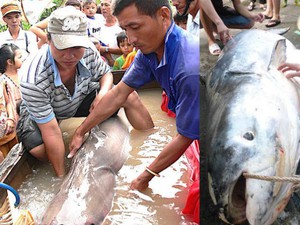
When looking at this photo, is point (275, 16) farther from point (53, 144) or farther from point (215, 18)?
point (53, 144)

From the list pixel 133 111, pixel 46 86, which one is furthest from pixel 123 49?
pixel 46 86

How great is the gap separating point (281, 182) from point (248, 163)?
110 millimetres

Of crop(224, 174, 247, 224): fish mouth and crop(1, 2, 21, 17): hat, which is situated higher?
crop(224, 174, 247, 224): fish mouth

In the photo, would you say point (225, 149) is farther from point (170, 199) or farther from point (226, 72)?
point (170, 199)

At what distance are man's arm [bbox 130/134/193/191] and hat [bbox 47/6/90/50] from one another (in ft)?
3.59

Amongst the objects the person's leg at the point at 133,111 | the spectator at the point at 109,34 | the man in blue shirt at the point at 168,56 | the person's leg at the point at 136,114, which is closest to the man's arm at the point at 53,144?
the person's leg at the point at 133,111

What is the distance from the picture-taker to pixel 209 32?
119 cm

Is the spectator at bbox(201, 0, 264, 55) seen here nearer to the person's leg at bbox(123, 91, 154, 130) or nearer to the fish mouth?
the fish mouth

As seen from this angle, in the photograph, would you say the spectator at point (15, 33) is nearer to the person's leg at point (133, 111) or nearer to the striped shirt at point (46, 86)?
the person's leg at point (133, 111)

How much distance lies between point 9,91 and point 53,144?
2.80 ft

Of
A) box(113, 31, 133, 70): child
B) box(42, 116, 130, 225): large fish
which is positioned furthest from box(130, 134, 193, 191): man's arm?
box(113, 31, 133, 70): child

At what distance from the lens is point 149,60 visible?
103 inches

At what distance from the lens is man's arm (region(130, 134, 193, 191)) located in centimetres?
239

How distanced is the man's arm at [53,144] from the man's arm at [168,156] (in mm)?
806
